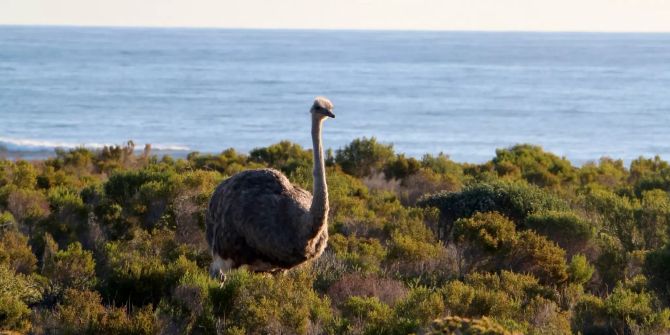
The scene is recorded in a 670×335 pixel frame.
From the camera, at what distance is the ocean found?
145ft

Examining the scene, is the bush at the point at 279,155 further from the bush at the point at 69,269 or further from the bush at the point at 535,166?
the bush at the point at 69,269

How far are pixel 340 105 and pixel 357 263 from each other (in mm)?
52215

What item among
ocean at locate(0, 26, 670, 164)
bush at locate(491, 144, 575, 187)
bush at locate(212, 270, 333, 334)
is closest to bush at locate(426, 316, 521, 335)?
bush at locate(212, 270, 333, 334)

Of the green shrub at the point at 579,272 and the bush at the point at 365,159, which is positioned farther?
the bush at the point at 365,159

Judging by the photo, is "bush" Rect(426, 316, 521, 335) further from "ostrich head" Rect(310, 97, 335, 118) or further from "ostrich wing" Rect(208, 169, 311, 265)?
"ostrich head" Rect(310, 97, 335, 118)

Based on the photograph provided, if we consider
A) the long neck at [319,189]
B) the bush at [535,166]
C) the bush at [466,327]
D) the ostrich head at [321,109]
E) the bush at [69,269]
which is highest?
the ostrich head at [321,109]

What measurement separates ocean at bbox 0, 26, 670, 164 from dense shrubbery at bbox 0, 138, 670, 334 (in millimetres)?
23689

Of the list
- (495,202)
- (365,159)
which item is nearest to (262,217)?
(495,202)

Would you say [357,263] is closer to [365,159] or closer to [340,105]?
[365,159]

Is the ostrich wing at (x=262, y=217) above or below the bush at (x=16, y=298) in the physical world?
above

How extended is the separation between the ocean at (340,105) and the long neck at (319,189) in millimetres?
29004

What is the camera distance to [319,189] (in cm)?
795

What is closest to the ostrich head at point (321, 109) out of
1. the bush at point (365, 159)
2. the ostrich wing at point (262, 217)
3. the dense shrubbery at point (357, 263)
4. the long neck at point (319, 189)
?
the long neck at point (319, 189)

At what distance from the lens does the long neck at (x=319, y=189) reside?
7.96 metres
